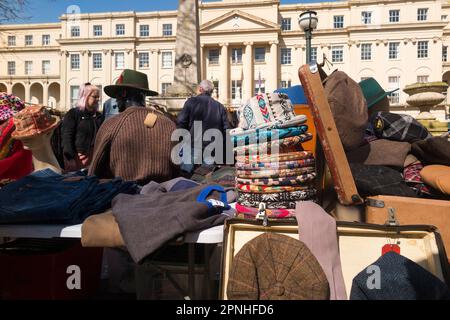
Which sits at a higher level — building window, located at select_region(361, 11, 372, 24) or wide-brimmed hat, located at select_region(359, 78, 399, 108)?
building window, located at select_region(361, 11, 372, 24)

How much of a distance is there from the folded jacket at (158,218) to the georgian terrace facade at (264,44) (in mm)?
40671

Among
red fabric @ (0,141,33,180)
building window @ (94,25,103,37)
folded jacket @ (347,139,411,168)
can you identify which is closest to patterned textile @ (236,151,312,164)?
folded jacket @ (347,139,411,168)

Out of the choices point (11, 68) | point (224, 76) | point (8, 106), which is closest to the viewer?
point (8, 106)

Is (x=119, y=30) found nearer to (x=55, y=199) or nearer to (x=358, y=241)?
(x=55, y=199)

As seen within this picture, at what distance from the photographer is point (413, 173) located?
2.63 m

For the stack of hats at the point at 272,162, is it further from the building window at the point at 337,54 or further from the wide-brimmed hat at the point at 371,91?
the building window at the point at 337,54

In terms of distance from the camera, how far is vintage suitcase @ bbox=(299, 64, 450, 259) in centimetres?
203

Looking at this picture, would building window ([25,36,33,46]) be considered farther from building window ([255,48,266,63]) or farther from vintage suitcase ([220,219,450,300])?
vintage suitcase ([220,219,450,300])

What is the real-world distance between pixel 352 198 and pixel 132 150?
5.89 ft

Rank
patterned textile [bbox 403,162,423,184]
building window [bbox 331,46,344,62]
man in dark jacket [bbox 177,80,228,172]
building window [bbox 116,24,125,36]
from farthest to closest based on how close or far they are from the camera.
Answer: building window [bbox 116,24,125,36] → building window [bbox 331,46,344,62] → man in dark jacket [bbox 177,80,228,172] → patterned textile [bbox 403,162,423,184]

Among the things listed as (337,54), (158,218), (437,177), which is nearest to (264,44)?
(337,54)

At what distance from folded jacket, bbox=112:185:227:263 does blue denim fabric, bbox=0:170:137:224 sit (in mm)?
168

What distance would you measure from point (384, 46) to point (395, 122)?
4837cm

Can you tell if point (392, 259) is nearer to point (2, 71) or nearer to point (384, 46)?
point (384, 46)
